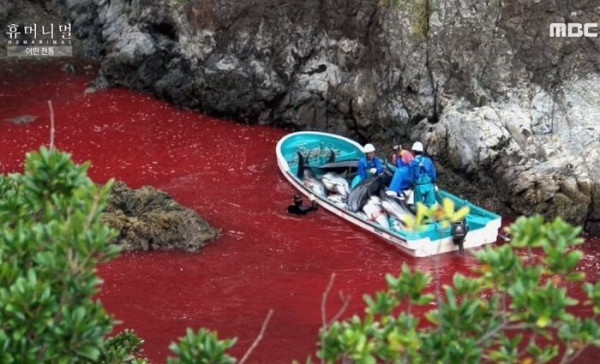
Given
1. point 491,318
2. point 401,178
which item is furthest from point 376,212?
point 491,318

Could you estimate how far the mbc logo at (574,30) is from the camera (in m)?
17.4

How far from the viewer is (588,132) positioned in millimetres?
16172

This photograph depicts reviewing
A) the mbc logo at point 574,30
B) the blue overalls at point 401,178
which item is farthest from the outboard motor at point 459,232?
the mbc logo at point 574,30

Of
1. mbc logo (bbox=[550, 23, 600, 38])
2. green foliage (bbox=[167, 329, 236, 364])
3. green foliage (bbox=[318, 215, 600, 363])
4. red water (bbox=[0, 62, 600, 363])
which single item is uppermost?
mbc logo (bbox=[550, 23, 600, 38])

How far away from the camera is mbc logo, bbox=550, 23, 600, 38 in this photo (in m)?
17.4

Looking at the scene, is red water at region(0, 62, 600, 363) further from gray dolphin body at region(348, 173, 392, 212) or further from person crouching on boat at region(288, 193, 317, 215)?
gray dolphin body at region(348, 173, 392, 212)

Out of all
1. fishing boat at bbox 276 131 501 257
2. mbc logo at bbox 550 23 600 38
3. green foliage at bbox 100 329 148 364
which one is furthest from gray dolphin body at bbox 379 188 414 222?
green foliage at bbox 100 329 148 364

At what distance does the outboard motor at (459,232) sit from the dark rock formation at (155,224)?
4.15 metres

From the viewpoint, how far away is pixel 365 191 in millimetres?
15547

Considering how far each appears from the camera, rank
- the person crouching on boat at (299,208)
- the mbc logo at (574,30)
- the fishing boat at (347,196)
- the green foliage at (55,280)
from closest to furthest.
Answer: the green foliage at (55,280) → the fishing boat at (347,196) → the person crouching on boat at (299,208) → the mbc logo at (574,30)

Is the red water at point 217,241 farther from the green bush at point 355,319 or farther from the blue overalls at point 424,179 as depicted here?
the green bush at point 355,319

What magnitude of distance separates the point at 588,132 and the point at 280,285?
6.97 meters

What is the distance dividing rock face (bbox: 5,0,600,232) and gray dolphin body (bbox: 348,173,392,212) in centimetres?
190

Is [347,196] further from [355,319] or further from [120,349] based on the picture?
[355,319]
